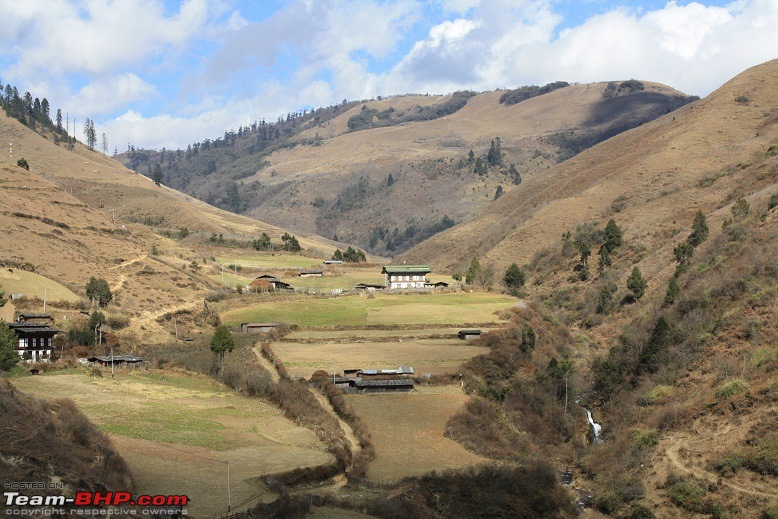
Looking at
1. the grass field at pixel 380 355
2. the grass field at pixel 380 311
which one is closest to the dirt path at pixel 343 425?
the grass field at pixel 380 355

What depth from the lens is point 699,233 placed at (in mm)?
93062

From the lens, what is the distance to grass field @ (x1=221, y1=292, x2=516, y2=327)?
8500cm

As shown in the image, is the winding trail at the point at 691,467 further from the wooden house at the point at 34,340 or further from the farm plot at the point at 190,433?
the wooden house at the point at 34,340

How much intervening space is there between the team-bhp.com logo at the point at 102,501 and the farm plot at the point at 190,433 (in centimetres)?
85

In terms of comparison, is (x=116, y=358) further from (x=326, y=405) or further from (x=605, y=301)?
(x=605, y=301)

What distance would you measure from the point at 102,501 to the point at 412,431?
25.7 m

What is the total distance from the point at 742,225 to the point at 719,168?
46.6 meters

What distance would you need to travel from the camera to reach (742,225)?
82.9 meters

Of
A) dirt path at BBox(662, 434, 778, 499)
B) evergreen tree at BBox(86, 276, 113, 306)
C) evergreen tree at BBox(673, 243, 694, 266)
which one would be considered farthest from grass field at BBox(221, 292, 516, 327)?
dirt path at BBox(662, 434, 778, 499)

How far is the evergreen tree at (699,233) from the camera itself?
92.8 metres

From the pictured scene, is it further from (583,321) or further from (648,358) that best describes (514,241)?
(648,358)

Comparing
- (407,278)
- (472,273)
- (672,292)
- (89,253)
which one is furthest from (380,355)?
(472,273)

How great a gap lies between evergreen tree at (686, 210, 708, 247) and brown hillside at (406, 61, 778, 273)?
35.5 feet

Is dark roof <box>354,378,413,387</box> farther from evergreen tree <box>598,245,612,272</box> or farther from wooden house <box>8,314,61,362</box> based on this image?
evergreen tree <box>598,245,612,272</box>
